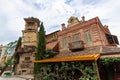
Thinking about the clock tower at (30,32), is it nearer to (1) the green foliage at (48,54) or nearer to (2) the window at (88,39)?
(1) the green foliage at (48,54)

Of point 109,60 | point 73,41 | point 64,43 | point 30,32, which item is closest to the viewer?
point 109,60

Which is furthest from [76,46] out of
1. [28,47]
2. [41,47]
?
[28,47]

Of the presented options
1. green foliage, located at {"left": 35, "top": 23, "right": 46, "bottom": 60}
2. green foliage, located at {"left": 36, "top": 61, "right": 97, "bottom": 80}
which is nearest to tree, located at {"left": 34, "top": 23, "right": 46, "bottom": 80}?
green foliage, located at {"left": 35, "top": 23, "right": 46, "bottom": 60}

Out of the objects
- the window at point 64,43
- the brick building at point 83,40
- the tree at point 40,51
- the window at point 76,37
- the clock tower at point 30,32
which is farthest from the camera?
the clock tower at point 30,32

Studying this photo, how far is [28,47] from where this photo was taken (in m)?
27.2

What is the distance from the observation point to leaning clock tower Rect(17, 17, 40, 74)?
25748 mm

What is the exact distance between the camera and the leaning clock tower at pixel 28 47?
84.5ft

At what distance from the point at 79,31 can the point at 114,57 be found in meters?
8.78

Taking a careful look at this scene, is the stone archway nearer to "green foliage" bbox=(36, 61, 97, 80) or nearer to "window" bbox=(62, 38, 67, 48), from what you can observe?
"green foliage" bbox=(36, 61, 97, 80)

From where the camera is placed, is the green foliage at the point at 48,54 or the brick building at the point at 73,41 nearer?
the brick building at the point at 73,41

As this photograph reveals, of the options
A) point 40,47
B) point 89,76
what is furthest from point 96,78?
point 40,47

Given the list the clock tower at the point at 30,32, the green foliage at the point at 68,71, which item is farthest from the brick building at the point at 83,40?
the clock tower at the point at 30,32

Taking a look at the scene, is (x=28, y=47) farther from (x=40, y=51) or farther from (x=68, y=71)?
(x=68, y=71)

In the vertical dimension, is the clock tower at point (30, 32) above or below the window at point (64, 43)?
above
